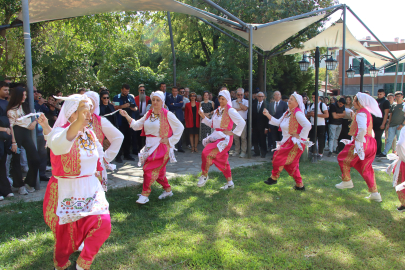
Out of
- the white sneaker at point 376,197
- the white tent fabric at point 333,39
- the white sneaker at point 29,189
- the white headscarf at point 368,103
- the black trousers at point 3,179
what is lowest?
the white sneaker at point 376,197

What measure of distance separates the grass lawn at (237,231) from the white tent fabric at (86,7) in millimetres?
4109

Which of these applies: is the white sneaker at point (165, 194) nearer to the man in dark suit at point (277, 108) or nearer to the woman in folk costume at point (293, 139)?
the woman in folk costume at point (293, 139)

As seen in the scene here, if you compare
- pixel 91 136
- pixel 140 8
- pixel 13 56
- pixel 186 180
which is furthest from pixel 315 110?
pixel 13 56

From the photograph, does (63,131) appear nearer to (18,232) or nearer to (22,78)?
(18,232)

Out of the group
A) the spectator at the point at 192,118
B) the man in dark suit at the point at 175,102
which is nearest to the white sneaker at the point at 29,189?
the man in dark suit at the point at 175,102

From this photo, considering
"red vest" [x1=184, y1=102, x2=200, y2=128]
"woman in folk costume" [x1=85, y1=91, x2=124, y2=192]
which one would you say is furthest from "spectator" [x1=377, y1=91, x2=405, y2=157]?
"woman in folk costume" [x1=85, y1=91, x2=124, y2=192]

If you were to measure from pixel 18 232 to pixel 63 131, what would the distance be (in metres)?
2.36

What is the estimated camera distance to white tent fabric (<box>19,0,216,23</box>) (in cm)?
653

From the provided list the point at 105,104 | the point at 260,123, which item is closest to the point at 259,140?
the point at 260,123

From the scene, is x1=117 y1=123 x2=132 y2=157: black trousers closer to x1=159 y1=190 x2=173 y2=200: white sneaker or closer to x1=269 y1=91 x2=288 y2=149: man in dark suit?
x1=159 y1=190 x2=173 y2=200: white sneaker

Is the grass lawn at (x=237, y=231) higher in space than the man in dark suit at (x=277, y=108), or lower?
lower

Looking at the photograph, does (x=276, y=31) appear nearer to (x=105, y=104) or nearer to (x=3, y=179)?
(x=105, y=104)

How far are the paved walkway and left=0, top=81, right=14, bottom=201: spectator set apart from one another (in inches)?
7.8

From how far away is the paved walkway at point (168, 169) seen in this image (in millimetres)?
5537
